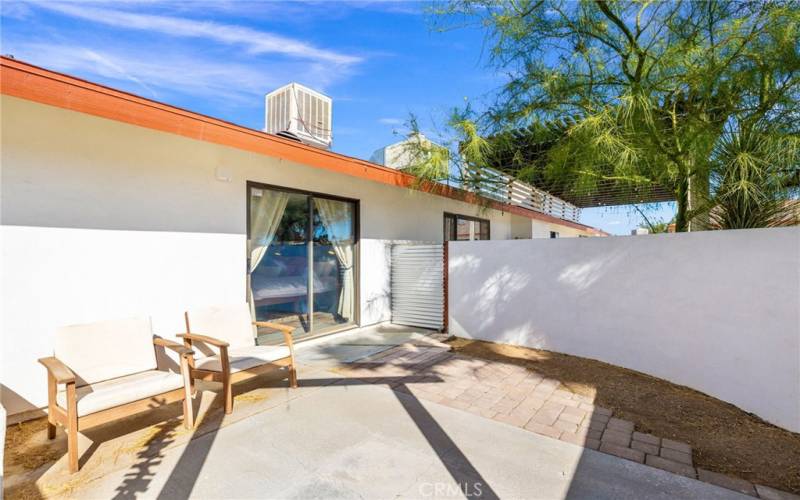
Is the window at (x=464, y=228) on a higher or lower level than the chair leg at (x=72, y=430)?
higher

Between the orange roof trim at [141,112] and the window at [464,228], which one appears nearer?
the orange roof trim at [141,112]

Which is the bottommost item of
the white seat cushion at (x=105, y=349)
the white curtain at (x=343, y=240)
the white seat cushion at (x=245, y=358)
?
the white seat cushion at (x=245, y=358)

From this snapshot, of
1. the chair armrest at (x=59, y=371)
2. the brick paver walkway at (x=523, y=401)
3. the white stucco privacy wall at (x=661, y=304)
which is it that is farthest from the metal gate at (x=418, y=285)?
the chair armrest at (x=59, y=371)

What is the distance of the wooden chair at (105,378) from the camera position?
8.65ft

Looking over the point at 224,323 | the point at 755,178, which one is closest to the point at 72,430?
the point at 224,323

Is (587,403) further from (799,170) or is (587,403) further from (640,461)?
(799,170)

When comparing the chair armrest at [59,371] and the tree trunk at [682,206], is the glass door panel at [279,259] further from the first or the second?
the tree trunk at [682,206]

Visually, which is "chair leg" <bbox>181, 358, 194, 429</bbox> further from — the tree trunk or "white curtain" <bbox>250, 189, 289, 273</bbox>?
the tree trunk

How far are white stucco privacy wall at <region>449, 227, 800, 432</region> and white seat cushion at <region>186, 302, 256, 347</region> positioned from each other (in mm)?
3476

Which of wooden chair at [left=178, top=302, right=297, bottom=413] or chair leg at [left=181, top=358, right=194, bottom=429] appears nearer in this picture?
chair leg at [left=181, top=358, right=194, bottom=429]

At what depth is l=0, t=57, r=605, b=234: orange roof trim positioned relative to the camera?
2.73m
